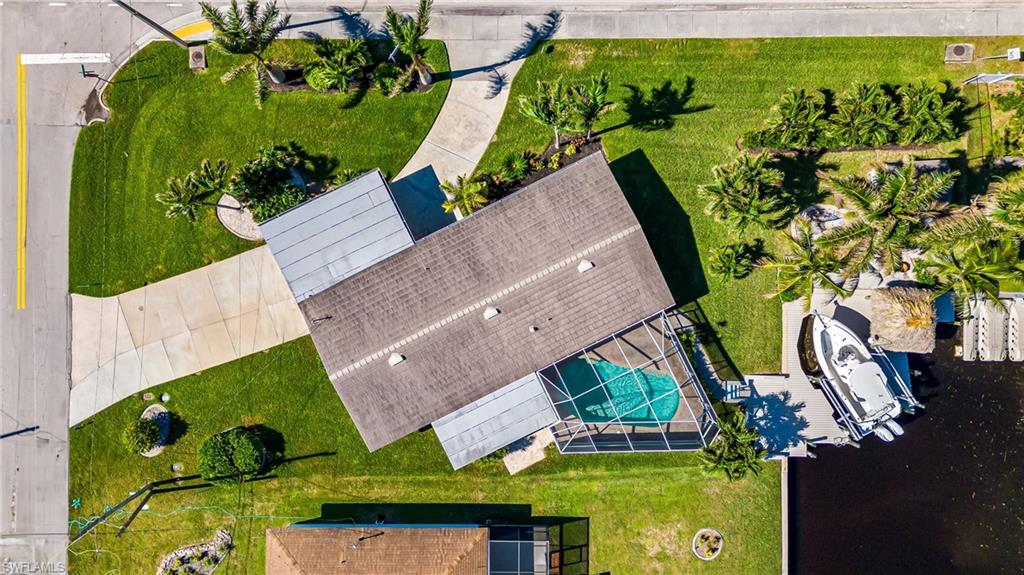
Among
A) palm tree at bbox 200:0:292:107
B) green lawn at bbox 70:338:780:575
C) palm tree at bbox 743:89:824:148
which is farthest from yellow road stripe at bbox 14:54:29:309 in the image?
palm tree at bbox 743:89:824:148

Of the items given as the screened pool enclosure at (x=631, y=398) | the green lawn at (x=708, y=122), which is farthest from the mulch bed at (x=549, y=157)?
the screened pool enclosure at (x=631, y=398)

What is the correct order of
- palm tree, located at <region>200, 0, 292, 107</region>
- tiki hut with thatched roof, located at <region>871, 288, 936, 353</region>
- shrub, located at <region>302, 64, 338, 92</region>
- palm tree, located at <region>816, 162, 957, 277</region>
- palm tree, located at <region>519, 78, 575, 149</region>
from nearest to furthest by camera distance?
palm tree, located at <region>816, 162, 957, 277</region>, palm tree, located at <region>200, 0, 292, 107</region>, palm tree, located at <region>519, 78, 575, 149</region>, tiki hut with thatched roof, located at <region>871, 288, 936, 353</region>, shrub, located at <region>302, 64, 338, 92</region>

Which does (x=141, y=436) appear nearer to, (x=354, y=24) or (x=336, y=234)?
(x=336, y=234)

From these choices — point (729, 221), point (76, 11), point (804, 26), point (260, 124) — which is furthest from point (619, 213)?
point (76, 11)

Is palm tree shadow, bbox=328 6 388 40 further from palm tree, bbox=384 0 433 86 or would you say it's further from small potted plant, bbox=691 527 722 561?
small potted plant, bbox=691 527 722 561

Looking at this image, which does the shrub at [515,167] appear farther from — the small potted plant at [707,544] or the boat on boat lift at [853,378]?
the small potted plant at [707,544]

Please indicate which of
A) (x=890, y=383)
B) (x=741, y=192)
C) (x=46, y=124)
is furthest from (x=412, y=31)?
(x=890, y=383)
